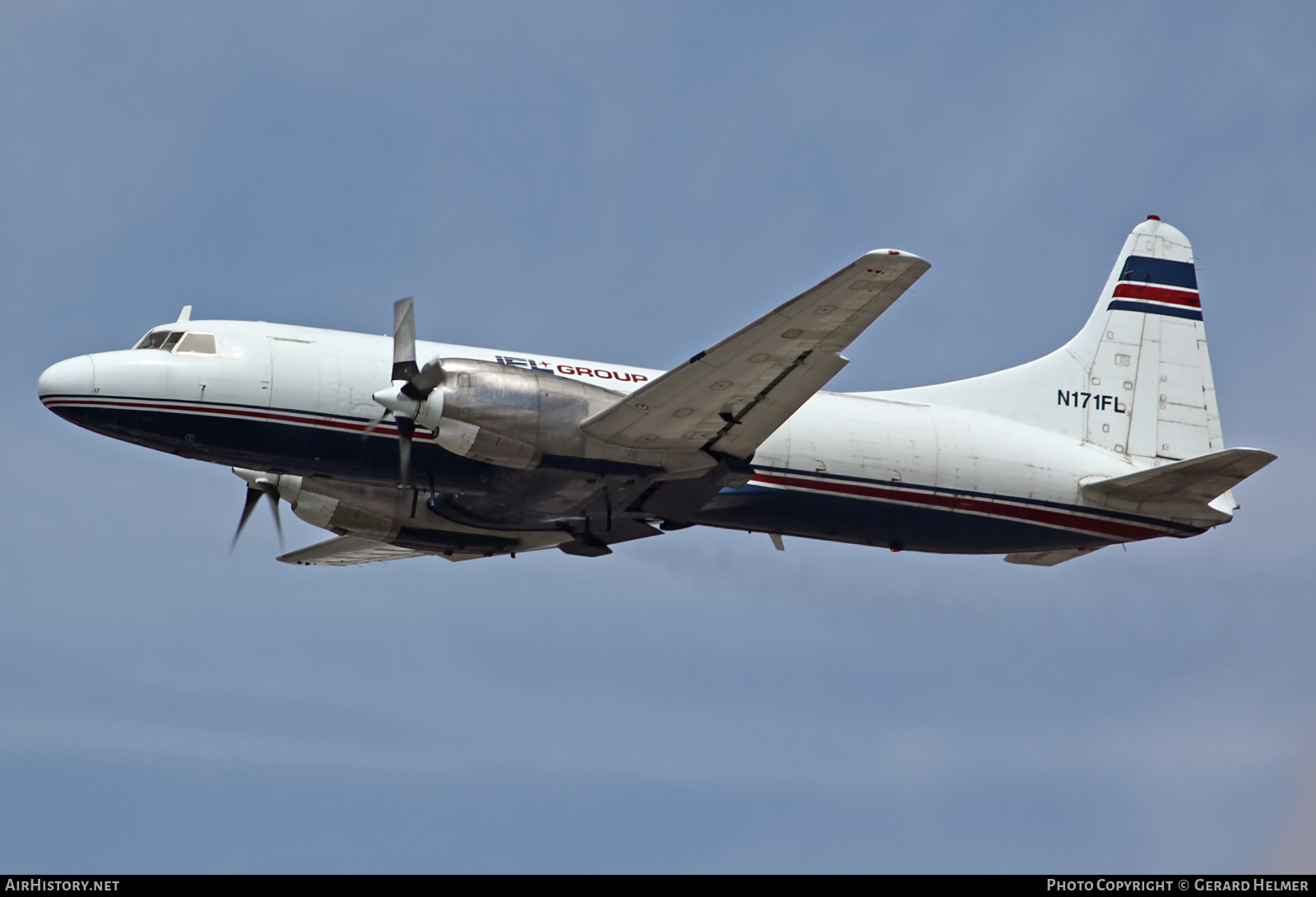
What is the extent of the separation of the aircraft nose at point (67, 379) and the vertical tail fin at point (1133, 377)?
13838mm

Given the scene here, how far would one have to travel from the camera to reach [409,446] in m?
24.3

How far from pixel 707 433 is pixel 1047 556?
8725 millimetres

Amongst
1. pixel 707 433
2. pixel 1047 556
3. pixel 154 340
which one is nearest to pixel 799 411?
pixel 707 433

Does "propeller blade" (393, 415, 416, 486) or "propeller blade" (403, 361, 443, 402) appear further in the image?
"propeller blade" (393, 415, 416, 486)

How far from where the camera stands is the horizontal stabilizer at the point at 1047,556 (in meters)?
29.0

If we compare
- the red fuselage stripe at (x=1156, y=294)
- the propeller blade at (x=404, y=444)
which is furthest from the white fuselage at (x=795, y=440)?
the red fuselage stripe at (x=1156, y=294)

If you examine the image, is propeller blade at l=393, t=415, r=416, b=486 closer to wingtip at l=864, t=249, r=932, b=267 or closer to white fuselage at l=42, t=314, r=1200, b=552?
white fuselage at l=42, t=314, r=1200, b=552

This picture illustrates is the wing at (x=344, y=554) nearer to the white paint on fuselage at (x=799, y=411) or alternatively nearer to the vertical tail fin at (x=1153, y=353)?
the white paint on fuselage at (x=799, y=411)

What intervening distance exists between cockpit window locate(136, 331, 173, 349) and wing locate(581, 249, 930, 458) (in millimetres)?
7037

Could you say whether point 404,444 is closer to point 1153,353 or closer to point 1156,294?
point 1153,353

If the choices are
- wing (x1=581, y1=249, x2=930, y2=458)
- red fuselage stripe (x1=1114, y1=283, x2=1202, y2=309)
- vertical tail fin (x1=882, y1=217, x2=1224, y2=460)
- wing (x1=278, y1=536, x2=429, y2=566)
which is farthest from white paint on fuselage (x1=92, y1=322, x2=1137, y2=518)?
wing (x1=278, y1=536, x2=429, y2=566)

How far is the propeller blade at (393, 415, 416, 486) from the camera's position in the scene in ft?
77.9

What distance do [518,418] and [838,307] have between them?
5043 mm
